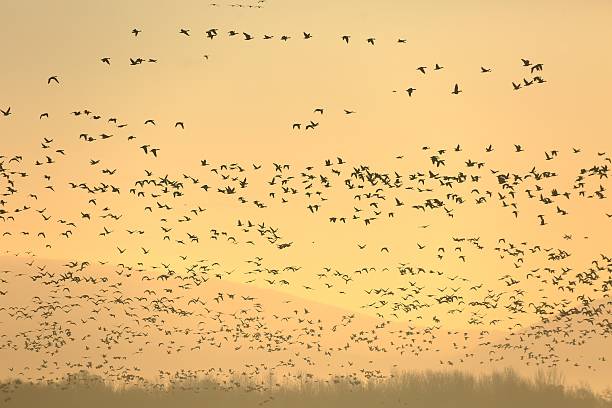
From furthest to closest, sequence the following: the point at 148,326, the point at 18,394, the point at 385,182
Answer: the point at 18,394 < the point at 148,326 < the point at 385,182

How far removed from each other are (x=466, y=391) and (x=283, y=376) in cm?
1572

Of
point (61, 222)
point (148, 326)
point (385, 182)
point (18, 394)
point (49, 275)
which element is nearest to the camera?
point (385, 182)

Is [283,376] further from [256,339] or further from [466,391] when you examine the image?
[256,339]

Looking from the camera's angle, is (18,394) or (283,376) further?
(283,376)

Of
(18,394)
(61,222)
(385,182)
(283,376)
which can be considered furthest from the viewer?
(283,376)

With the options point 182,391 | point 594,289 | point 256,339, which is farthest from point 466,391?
point 594,289

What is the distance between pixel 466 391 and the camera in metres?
98.6

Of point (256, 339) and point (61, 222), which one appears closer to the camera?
point (61, 222)

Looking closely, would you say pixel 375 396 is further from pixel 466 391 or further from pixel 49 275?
pixel 49 275

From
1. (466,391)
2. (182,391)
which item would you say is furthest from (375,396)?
(182,391)

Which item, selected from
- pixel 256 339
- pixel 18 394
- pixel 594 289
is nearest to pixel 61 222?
pixel 256 339

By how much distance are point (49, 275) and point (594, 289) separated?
1122 inches

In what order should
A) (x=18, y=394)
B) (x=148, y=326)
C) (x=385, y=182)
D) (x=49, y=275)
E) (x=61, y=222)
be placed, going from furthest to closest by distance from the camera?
(x=18, y=394)
(x=148, y=326)
(x=49, y=275)
(x=61, y=222)
(x=385, y=182)

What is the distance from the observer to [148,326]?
70.5 m
